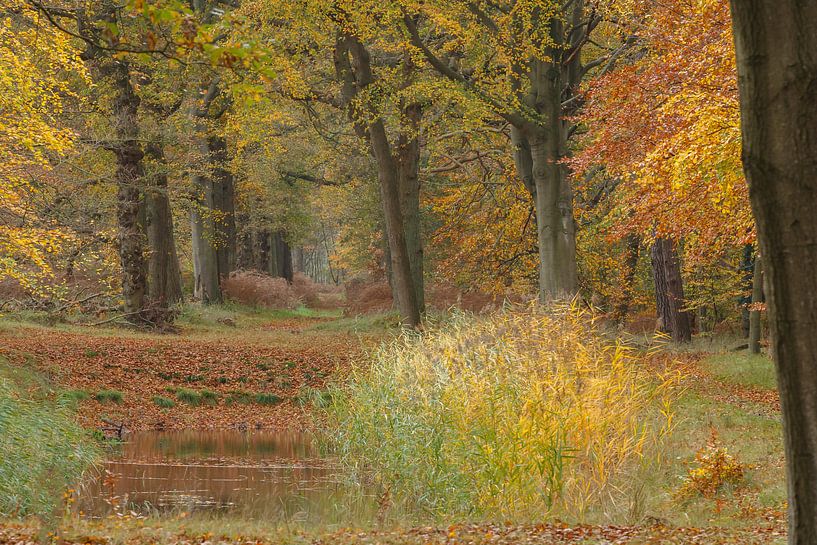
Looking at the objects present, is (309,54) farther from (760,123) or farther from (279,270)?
(279,270)

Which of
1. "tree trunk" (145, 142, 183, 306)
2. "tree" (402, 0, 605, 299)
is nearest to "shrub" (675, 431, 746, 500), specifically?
"tree" (402, 0, 605, 299)

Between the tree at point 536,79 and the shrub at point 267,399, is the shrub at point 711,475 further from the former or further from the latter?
the shrub at point 267,399

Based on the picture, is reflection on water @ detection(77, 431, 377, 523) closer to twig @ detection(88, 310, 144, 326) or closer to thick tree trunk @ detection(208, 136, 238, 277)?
twig @ detection(88, 310, 144, 326)

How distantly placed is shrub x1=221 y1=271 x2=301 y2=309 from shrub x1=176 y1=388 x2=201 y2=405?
1515cm

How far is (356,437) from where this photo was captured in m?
11.0

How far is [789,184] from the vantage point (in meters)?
4.07

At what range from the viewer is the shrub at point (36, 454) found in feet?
27.7

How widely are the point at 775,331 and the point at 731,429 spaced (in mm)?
8324

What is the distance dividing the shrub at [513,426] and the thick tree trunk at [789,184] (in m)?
3.82

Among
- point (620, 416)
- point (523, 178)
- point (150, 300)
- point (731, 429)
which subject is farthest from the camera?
point (150, 300)

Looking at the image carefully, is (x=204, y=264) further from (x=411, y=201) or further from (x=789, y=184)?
(x=789, y=184)

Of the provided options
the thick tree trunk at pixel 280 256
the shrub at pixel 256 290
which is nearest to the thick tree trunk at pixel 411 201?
the shrub at pixel 256 290

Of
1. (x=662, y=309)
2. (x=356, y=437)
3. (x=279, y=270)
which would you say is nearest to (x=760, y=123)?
(x=356, y=437)

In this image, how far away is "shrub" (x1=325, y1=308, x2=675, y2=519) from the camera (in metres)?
8.23
